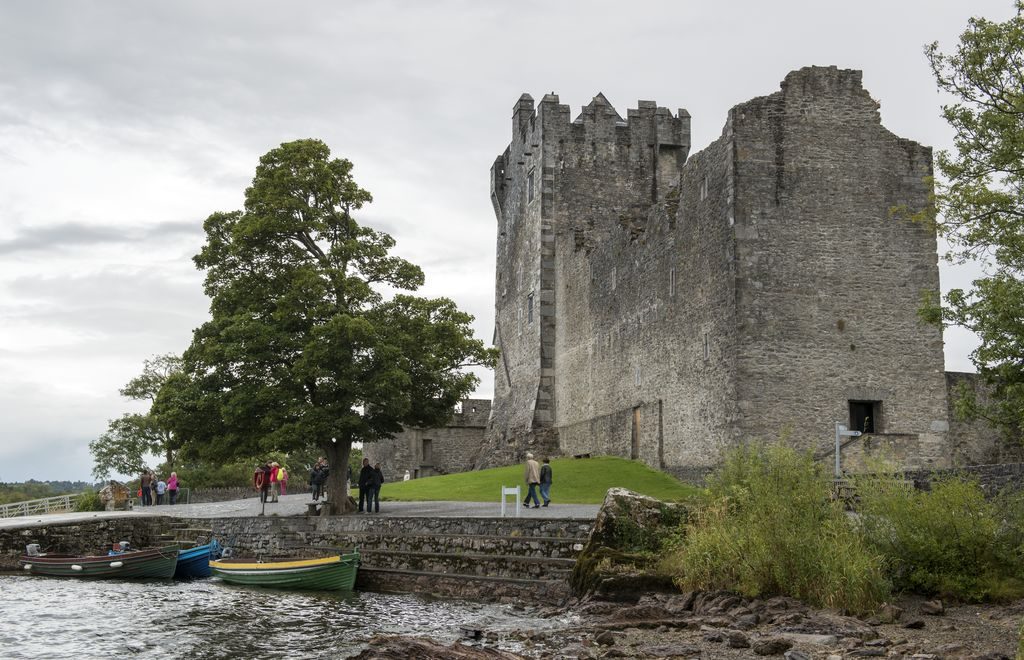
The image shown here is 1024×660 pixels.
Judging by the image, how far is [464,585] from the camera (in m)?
22.7

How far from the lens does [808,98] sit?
3116 centimetres

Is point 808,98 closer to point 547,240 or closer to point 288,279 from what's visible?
point 288,279

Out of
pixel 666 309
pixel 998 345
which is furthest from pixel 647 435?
pixel 998 345

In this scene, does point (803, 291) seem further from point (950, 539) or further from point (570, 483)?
point (950, 539)

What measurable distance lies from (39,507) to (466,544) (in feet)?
92.9

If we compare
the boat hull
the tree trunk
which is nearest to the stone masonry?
the tree trunk

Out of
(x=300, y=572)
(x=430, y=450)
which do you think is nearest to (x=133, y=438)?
Result: (x=430, y=450)

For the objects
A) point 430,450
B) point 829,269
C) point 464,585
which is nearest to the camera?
point 464,585

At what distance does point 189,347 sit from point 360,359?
5146 mm

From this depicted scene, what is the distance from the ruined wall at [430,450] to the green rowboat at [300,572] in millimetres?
34934

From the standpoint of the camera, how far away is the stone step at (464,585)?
2093 centimetres

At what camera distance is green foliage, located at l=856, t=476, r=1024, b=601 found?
15.8 metres

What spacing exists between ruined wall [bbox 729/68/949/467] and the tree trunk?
11006 mm

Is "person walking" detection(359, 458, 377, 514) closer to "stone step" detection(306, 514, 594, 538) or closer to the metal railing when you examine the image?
"stone step" detection(306, 514, 594, 538)
